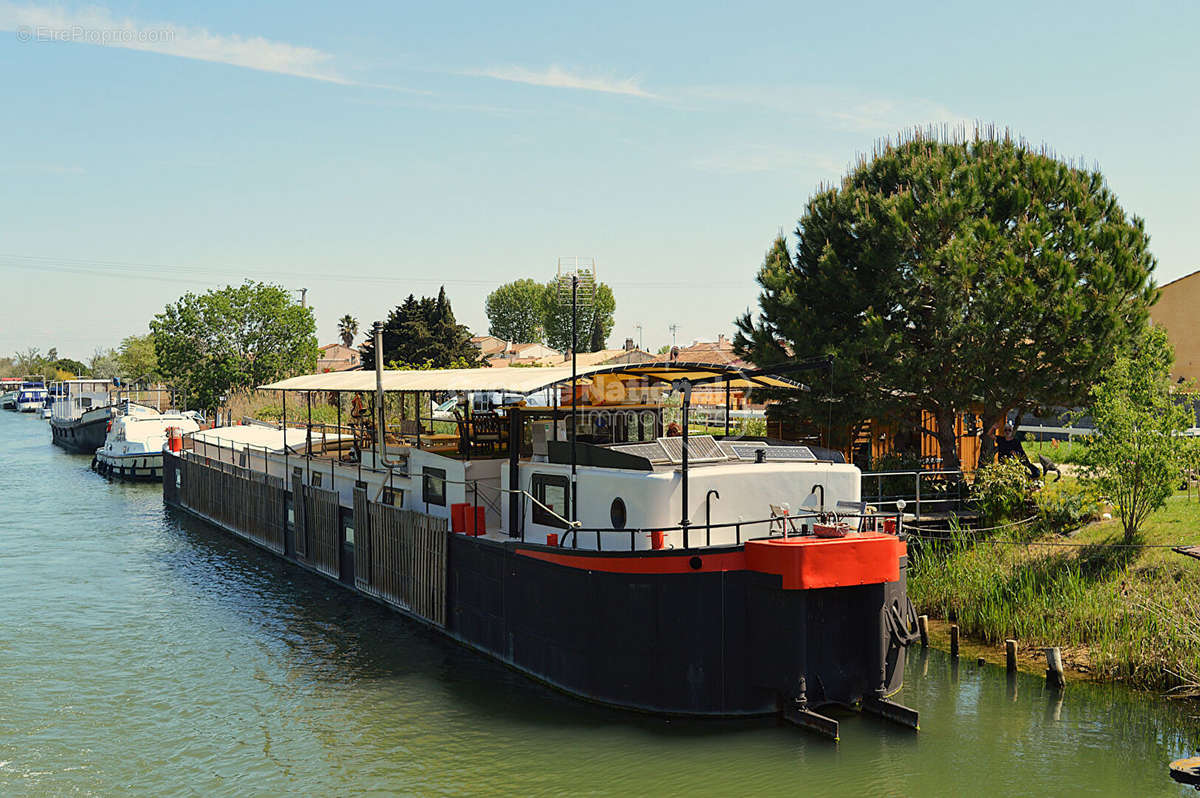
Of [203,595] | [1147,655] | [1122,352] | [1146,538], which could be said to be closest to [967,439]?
[1122,352]

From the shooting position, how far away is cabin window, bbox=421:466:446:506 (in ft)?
68.7

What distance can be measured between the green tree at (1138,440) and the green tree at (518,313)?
118659 millimetres

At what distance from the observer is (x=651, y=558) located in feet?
48.2

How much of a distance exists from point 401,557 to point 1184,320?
102 feet

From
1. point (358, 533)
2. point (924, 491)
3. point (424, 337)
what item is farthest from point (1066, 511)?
point (424, 337)

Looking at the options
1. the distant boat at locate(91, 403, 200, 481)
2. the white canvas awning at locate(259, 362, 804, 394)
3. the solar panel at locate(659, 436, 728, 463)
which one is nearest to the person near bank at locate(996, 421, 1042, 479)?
the white canvas awning at locate(259, 362, 804, 394)

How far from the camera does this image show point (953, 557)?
20.8 metres

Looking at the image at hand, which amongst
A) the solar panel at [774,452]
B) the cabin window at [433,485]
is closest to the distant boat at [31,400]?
the cabin window at [433,485]

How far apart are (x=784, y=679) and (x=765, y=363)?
14.4 metres

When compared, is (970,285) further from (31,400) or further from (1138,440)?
(31,400)

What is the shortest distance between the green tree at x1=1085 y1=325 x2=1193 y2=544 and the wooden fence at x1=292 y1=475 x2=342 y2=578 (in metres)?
17.6

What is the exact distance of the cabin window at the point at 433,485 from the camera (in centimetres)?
2094

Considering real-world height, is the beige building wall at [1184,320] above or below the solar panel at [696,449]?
above

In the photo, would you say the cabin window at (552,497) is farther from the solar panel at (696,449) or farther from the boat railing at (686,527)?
the solar panel at (696,449)
